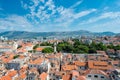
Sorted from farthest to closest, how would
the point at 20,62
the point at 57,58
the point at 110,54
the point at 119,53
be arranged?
the point at 110,54 → the point at 119,53 → the point at 57,58 → the point at 20,62

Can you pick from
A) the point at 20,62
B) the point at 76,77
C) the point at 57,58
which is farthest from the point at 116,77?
the point at 20,62

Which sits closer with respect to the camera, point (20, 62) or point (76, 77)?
point (76, 77)

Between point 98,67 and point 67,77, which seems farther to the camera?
point 98,67

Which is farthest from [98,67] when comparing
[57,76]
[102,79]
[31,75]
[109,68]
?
[31,75]

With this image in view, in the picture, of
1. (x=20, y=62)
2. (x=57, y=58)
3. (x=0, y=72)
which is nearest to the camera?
(x=0, y=72)

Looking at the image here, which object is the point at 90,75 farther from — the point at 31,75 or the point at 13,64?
the point at 13,64

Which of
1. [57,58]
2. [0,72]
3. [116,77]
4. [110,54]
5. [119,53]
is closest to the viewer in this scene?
[116,77]

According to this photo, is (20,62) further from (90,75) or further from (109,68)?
(109,68)

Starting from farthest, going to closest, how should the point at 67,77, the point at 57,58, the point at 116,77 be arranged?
1. the point at 57,58
2. the point at 67,77
3. the point at 116,77

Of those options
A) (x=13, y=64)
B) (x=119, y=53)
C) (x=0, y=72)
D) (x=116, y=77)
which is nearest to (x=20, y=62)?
(x=13, y=64)
